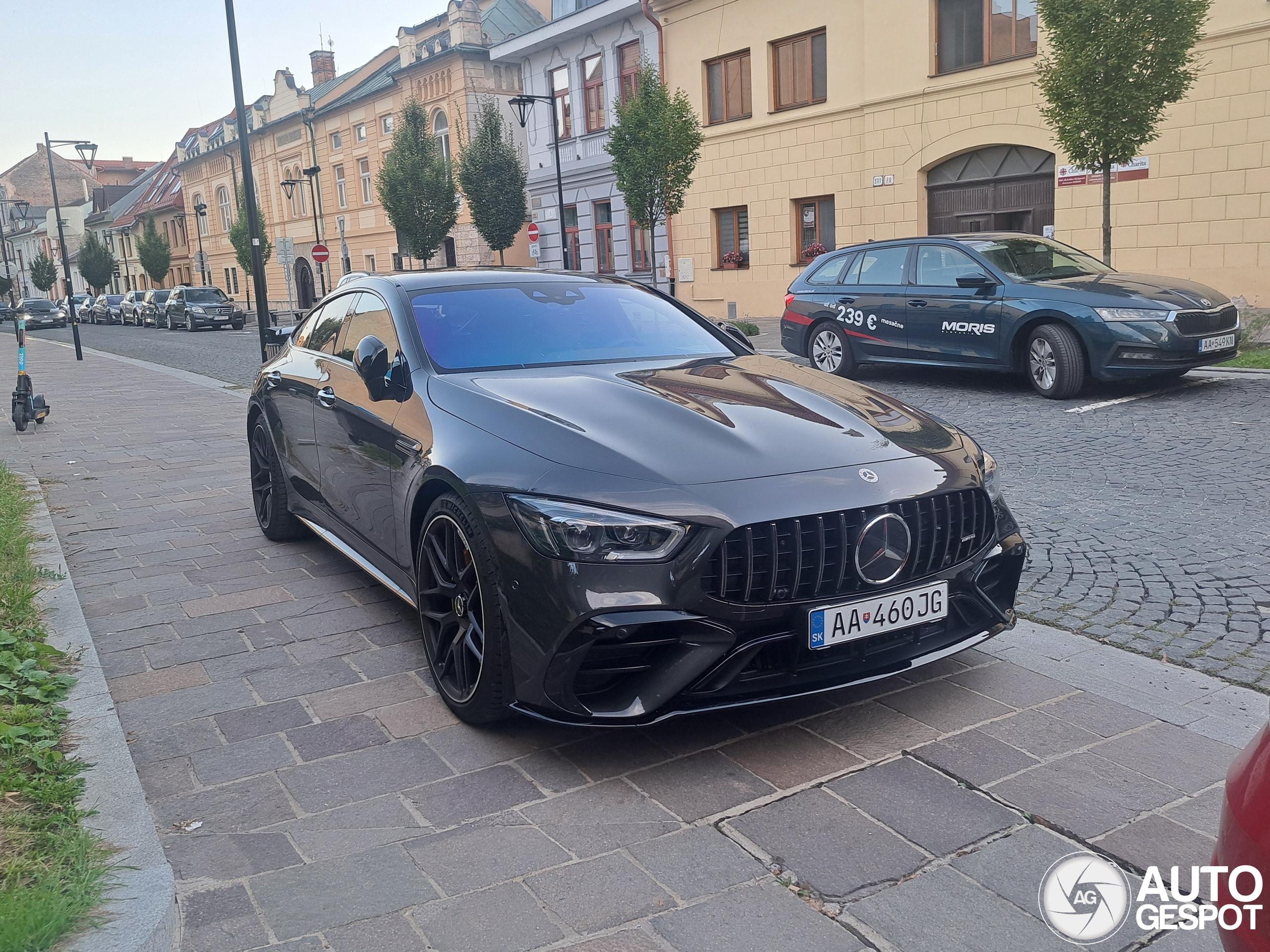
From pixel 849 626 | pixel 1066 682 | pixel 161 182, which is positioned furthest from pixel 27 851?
pixel 161 182

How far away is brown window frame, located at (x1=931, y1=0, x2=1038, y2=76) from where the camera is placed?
19375 mm

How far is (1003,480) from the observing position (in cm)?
694

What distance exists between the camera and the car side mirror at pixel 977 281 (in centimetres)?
1067

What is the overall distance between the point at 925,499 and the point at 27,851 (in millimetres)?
2575

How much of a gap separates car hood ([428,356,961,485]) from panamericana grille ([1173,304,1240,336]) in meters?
6.74

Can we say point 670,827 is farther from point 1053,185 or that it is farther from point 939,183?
point 939,183

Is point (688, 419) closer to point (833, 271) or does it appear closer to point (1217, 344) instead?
point (1217, 344)

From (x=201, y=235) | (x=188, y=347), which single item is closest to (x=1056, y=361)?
(x=188, y=347)

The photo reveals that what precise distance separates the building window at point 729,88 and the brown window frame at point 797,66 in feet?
2.85

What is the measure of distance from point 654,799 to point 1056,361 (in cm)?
831

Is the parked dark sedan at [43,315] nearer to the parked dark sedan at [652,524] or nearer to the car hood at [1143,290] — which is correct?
the car hood at [1143,290]

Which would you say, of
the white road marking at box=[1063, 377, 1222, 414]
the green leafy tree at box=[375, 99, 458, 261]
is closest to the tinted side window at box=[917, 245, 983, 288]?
the white road marking at box=[1063, 377, 1222, 414]

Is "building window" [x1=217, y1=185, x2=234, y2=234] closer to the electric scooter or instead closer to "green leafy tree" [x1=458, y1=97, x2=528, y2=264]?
"green leafy tree" [x1=458, y1=97, x2=528, y2=264]

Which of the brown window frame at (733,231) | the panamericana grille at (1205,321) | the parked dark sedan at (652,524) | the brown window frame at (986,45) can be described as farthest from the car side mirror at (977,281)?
the brown window frame at (733,231)
